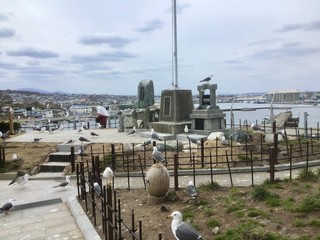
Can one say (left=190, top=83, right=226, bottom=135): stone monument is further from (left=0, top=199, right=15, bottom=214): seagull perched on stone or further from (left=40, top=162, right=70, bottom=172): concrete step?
(left=0, top=199, right=15, bottom=214): seagull perched on stone

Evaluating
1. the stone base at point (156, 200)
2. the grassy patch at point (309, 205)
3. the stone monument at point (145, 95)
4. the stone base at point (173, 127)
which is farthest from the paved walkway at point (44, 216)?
the stone monument at point (145, 95)

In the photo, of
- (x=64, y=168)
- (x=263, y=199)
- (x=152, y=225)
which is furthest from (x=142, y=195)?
(x=64, y=168)

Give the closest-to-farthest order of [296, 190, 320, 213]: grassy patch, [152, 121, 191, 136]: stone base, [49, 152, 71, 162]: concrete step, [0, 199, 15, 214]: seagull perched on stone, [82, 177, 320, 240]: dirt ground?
[82, 177, 320, 240]: dirt ground → [296, 190, 320, 213]: grassy patch → [0, 199, 15, 214]: seagull perched on stone → [49, 152, 71, 162]: concrete step → [152, 121, 191, 136]: stone base

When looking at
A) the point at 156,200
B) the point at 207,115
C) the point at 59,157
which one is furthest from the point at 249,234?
the point at 207,115

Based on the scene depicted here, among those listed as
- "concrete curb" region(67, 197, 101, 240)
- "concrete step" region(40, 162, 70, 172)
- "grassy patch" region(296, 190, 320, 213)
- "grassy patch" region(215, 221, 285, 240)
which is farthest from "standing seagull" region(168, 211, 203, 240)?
"concrete step" region(40, 162, 70, 172)

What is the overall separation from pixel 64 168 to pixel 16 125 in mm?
18234

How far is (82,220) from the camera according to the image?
8852 mm

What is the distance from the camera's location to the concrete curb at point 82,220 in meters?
7.76

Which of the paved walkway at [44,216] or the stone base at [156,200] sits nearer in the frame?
the paved walkway at [44,216]

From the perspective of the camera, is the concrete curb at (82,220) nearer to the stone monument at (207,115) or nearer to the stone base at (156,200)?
the stone base at (156,200)

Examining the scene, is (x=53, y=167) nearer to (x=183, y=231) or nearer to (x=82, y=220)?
(x=82, y=220)

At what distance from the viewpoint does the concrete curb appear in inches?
306

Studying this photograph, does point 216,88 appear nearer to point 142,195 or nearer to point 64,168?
point 64,168

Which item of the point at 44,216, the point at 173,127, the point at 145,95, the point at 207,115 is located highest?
the point at 145,95
